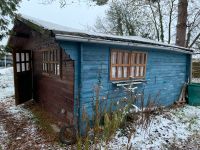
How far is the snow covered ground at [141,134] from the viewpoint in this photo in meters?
4.30

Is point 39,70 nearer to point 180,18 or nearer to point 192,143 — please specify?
point 192,143

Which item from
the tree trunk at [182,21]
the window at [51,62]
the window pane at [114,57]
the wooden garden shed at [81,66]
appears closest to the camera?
the wooden garden shed at [81,66]

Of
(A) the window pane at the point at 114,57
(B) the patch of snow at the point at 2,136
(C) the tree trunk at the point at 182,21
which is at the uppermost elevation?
(C) the tree trunk at the point at 182,21

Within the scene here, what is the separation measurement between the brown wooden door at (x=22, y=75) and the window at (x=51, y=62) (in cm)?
125

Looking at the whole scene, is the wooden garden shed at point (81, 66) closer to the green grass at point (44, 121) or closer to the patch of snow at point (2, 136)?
the green grass at point (44, 121)

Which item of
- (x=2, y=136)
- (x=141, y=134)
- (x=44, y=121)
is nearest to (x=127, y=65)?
(x=141, y=134)

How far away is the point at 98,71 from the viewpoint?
16.2ft

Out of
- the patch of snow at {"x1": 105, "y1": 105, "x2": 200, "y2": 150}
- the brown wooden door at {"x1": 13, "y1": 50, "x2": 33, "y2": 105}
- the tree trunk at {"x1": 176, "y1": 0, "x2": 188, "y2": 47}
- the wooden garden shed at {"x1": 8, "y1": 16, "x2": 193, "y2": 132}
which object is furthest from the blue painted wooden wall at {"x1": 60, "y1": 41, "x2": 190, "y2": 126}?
the tree trunk at {"x1": 176, "y1": 0, "x2": 188, "y2": 47}

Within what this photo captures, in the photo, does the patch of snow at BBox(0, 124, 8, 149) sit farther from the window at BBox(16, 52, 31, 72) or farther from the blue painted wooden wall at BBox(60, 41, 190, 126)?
the window at BBox(16, 52, 31, 72)

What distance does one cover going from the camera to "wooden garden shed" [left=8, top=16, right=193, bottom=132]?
14.7 ft

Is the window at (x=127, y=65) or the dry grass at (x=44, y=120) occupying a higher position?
the window at (x=127, y=65)

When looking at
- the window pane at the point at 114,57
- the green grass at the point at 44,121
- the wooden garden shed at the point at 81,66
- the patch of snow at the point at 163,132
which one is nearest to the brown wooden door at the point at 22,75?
the wooden garden shed at the point at 81,66

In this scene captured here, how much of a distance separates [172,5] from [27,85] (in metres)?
12.6

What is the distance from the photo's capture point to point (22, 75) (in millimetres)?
7184
